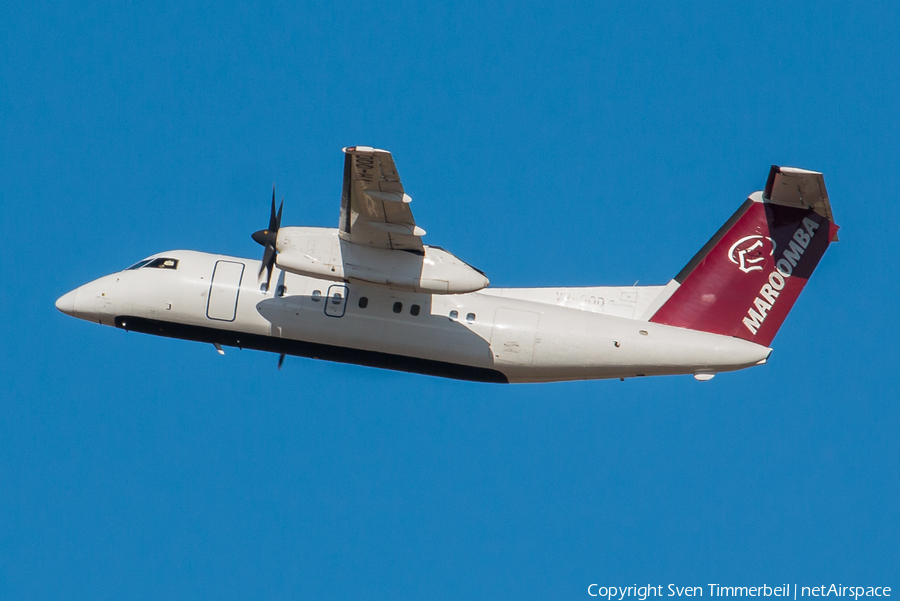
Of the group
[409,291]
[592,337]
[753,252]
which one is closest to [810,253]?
[753,252]

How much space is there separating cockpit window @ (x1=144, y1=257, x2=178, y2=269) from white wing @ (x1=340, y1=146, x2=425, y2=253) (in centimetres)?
436

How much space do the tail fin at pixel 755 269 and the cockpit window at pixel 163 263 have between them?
9333 millimetres

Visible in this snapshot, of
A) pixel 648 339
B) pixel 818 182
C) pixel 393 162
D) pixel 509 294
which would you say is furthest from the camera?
pixel 509 294

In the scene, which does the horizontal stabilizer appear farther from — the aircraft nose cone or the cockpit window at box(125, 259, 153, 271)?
the aircraft nose cone

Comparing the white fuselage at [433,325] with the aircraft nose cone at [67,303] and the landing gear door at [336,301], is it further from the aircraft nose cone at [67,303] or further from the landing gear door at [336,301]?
the aircraft nose cone at [67,303]

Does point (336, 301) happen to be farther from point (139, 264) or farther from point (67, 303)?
point (67, 303)

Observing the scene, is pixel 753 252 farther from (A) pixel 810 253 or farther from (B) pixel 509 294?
(B) pixel 509 294

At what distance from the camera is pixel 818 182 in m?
→ 16.9

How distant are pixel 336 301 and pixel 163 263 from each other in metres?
3.78

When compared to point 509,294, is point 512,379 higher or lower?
lower

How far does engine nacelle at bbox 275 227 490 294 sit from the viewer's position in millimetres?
17062

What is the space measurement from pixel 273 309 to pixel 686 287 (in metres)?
7.73

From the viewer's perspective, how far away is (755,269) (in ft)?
60.3

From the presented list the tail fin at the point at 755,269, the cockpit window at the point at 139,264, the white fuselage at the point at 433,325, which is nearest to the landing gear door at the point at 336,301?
the white fuselage at the point at 433,325
